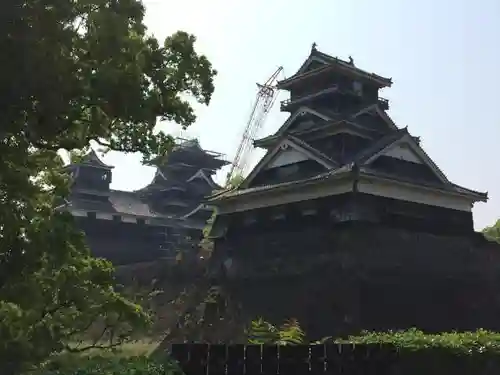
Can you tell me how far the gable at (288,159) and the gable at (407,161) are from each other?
2772mm

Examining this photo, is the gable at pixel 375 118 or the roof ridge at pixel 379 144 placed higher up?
the gable at pixel 375 118

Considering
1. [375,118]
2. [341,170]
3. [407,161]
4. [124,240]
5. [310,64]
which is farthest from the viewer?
[124,240]

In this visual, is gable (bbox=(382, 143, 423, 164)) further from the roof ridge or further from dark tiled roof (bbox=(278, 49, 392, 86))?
dark tiled roof (bbox=(278, 49, 392, 86))

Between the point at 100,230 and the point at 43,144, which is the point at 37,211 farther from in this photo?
the point at 100,230

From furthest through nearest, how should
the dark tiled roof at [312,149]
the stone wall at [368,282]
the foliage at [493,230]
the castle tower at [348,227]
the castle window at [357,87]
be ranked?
the foliage at [493,230]
the castle window at [357,87]
the dark tiled roof at [312,149]
the castle tower at [348,227]
the stone wall at [368,282]

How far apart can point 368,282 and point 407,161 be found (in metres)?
9.51

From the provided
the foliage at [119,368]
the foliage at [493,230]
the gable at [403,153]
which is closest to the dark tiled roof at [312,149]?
the gable at [403,153]

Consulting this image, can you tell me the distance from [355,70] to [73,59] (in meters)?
27.7

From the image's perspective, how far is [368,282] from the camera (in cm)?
2539

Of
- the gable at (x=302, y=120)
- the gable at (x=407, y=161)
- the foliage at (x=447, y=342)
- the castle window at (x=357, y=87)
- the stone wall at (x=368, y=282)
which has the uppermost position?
the castle window at (x=357, y=87)

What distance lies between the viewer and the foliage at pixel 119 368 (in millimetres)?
7898

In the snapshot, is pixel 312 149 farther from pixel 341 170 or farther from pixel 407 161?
pixel 407 161

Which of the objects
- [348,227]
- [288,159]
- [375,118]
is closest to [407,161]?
[375,118]

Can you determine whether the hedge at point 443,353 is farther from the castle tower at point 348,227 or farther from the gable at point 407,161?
the gable at point 407,161
